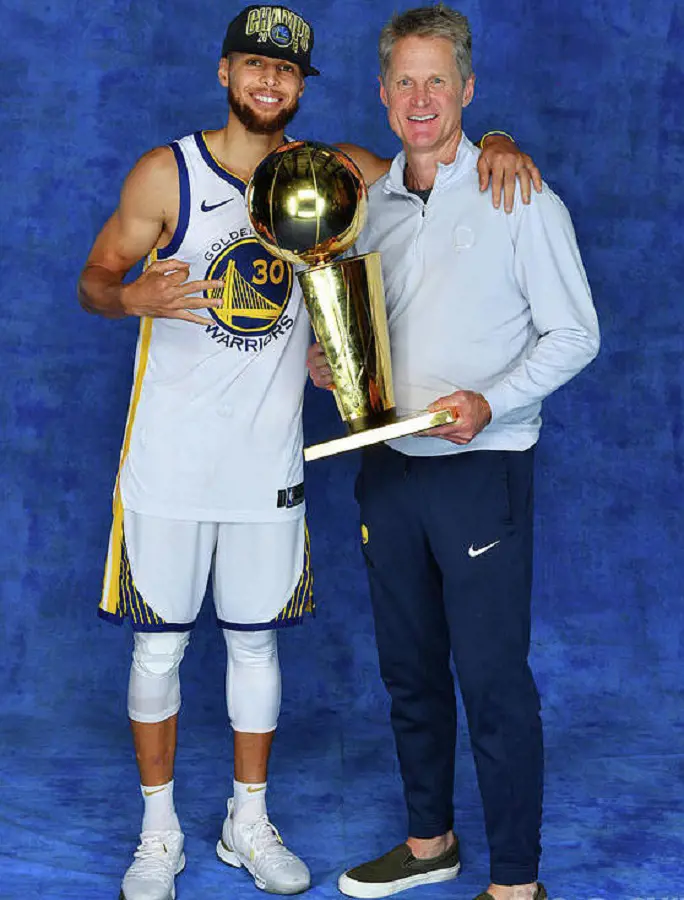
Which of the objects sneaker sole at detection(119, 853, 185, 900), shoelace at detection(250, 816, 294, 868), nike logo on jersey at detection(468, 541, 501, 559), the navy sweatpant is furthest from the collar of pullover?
sneaker sole at detection(119, 853, 185, 900)

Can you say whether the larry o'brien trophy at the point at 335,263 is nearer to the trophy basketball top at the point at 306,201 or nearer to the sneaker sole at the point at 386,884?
the trophy basketball top at the point at 306,201

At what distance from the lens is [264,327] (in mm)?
2729

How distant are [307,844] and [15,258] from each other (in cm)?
167

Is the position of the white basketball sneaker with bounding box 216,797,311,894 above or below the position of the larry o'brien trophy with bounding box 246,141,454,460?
below

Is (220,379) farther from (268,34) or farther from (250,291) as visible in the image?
(268,34)

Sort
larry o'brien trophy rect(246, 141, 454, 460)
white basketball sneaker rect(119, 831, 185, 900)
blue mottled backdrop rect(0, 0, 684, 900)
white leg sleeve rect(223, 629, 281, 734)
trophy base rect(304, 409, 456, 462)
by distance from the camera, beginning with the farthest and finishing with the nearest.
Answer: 1. blue mottled backdrop rect(0, 0, 684, 900)
2. white leg sleeve rect(223, 629, 281, 734)
3. white basketball sneaker rect(119, 831, 185, 900)
4. larry o'brien trophy rect(246, 141, 454, 460)
5. trophy base rect(304, 409, 456, 462)

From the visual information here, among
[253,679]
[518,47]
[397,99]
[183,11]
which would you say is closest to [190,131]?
[183,11]

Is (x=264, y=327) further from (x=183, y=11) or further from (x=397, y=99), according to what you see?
(x=183, y=11)

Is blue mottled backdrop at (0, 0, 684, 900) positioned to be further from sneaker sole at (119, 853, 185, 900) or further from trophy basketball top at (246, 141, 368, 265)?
trophy basketball top at (246, 141, 368, 265)

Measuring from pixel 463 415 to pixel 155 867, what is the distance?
1156mm

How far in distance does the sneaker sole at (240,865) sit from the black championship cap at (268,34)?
1.63 meters

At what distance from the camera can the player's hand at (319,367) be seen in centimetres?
267

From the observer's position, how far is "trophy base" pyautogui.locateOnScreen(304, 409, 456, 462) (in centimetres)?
234

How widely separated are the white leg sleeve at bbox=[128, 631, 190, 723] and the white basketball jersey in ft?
0.88
